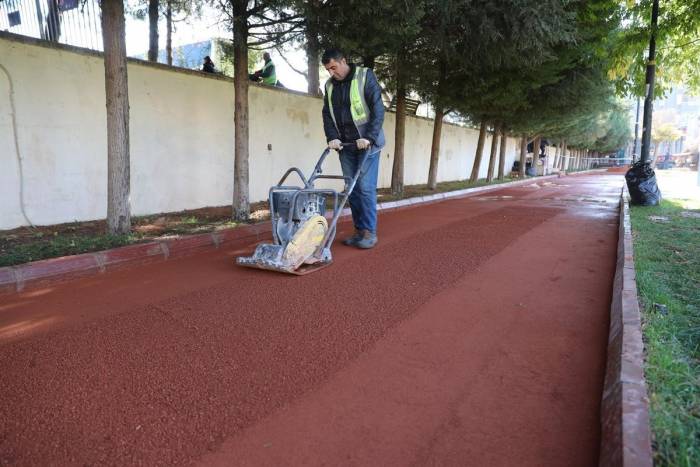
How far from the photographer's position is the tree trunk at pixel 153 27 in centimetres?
1069

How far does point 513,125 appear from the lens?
18859 millimetres

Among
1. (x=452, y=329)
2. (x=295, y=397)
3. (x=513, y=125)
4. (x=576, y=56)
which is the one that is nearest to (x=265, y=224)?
(x=452, y=329)

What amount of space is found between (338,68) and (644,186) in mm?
7704

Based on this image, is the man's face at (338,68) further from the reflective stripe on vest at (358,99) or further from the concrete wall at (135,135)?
the concrete wall at (135,135)

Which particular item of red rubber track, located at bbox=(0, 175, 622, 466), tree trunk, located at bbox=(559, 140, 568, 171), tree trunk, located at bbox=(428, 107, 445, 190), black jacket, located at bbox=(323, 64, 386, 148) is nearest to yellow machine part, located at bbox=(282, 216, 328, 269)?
red rubber track, located at bbox=(0, 175, 622, 466)

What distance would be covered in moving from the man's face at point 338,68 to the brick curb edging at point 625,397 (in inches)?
143

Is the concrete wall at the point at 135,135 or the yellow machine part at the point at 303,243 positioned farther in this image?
the concrete wall at the point at 135,135

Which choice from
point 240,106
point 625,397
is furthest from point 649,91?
point 625,397

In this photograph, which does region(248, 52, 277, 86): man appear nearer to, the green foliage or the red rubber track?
the red rubber track

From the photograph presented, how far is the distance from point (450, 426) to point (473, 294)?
75.8 inches

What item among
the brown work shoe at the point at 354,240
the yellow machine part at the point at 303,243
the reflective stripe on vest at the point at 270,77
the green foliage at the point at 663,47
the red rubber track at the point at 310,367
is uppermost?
the green foliage at the point at 663,47

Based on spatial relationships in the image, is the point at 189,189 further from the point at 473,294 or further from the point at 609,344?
the point at 609,344

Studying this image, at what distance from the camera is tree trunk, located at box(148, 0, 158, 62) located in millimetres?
10691

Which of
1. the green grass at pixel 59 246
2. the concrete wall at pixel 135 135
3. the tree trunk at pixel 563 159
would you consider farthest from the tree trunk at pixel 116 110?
the tree trunk at pixel 563 159
